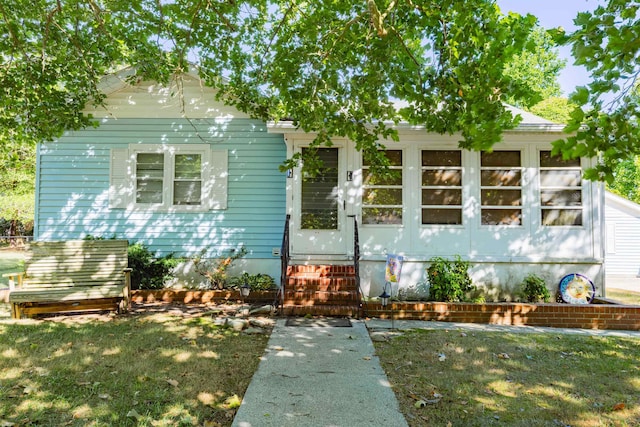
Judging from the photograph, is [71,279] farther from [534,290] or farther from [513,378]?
[534,290]

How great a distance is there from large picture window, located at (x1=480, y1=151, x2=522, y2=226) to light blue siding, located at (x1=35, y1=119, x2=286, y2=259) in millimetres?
4283

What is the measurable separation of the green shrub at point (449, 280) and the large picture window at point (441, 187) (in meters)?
0.94

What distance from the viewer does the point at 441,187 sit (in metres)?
7.85

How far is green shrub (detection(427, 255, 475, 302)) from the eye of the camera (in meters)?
6.93

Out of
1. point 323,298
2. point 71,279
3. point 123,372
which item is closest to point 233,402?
point 123,372

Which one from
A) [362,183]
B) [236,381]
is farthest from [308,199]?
[236,381]

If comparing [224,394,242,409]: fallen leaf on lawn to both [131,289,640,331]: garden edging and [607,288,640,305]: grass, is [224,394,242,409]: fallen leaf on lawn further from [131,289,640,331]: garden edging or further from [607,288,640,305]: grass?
[607,288,640,305]: grass

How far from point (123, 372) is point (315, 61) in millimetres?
4492

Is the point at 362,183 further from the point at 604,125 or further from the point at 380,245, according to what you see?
the point at 604,125

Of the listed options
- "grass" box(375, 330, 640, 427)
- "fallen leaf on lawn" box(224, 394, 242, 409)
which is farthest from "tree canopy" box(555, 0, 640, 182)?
"fallen leaf on lawn" box(224, 394, 242, 409)

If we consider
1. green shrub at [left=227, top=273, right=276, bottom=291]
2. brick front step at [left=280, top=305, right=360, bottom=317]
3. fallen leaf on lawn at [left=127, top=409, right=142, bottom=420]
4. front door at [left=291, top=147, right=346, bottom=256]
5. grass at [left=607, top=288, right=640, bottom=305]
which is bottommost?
grass at [left=607, top=288, right=640, bottom=305]

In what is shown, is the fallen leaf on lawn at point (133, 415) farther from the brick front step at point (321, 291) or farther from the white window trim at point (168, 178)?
the white window trim at point (168, 178)

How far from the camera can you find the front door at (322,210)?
7.73 meters

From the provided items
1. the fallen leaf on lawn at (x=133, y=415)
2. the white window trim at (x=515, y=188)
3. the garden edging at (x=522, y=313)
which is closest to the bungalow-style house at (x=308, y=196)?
the white window trim at (x=515, y=188)
